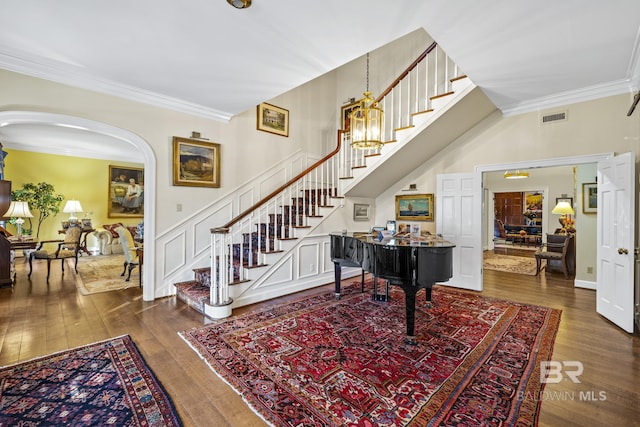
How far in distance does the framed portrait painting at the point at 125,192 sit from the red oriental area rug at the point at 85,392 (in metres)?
7.41

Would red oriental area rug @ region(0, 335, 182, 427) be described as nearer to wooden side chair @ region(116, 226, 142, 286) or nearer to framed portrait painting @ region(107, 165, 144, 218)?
wooden side chair @ region(116, 226, 142, 286)

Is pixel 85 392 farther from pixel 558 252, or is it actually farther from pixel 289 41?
pixel 558 252

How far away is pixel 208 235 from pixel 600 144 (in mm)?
→ 5869

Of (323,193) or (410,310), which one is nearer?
(410,310)

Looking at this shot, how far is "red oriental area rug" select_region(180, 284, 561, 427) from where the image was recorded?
181 centimetres

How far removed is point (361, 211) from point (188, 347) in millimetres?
3967

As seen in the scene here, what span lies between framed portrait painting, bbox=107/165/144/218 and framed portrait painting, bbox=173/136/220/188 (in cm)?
598

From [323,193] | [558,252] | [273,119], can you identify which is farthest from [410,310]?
[558,252]

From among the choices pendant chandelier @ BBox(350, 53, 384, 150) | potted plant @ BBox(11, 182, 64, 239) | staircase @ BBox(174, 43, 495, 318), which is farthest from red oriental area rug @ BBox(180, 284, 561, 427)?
potted plant @ BBox(11, 182, 64, 239)

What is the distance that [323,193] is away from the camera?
5324 millimetres

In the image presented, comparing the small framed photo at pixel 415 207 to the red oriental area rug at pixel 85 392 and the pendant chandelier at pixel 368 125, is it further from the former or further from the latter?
the red oriental area rug at pixel 85 392

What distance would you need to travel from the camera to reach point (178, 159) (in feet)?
13.8

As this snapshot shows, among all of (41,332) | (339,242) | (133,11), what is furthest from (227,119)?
(41,332)

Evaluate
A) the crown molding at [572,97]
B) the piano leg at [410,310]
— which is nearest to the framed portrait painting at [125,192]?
the piano leg at [410,310]
